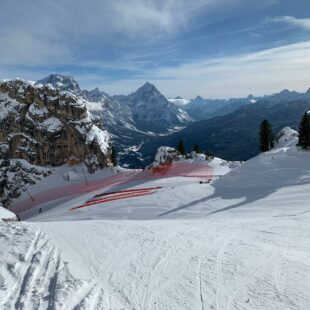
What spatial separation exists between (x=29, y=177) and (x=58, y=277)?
81.1 meters

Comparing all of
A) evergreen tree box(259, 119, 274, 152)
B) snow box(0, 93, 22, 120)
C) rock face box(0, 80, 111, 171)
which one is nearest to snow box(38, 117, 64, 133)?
rock face box(0, 80, 111, 171)

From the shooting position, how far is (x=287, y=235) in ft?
55.9

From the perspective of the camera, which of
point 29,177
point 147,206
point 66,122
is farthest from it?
point 66,122

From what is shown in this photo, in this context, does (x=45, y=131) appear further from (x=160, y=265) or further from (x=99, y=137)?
(x=160, y=265)

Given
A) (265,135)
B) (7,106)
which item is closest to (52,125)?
(7,106)

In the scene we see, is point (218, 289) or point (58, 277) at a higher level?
point (58, 277)

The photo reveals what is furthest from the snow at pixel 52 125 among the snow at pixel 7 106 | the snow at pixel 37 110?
the snow at pixel 7 106

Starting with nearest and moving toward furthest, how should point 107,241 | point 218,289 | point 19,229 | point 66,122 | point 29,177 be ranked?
1. point 218,289
2. point 107,241
3. point 19,229
4. point 29,177
5. point 66,122

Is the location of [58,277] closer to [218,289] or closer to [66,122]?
[218,289]

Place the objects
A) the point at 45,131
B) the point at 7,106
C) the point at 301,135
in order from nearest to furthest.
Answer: the point at 301,135 < the point at 45,131 < the point at 7,106

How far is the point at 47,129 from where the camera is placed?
320 feet

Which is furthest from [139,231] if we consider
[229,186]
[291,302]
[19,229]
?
[229,186]

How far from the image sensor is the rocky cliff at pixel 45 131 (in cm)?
9125

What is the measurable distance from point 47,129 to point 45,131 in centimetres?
85
